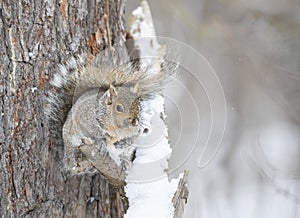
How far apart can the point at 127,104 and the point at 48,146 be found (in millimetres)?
227

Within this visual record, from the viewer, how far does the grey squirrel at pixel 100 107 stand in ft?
4.62

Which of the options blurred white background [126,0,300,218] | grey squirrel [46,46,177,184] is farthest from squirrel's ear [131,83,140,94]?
blurred white background [126,0,300,218]

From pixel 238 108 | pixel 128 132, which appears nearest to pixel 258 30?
pixel 238 108

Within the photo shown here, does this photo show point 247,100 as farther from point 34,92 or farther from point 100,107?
point 34,92

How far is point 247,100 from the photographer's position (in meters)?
2.84

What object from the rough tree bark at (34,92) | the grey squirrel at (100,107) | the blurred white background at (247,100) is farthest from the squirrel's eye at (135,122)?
the blurred white background at (247,100)

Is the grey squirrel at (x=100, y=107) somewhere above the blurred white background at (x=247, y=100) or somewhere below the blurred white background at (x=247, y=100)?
below

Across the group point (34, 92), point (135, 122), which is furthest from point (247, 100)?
point (34, 92)

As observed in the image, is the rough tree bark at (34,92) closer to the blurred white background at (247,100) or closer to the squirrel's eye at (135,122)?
the squirrel's eye at (135,122)

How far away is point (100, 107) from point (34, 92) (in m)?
0.17

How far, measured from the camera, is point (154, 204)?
146 cm

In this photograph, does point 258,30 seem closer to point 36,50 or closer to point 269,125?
point 269,125

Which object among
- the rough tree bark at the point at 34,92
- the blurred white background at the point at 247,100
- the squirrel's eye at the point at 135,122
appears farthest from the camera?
the blurred white background at the point at 247,100

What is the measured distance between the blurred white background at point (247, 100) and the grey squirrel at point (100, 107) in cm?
96
